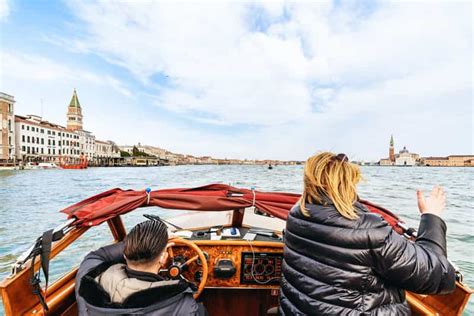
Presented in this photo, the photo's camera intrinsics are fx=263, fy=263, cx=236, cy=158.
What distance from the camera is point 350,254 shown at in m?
1.13

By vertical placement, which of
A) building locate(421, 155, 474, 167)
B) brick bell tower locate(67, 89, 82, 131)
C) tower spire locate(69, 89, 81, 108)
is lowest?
building locate(421, 155, 474, 167)

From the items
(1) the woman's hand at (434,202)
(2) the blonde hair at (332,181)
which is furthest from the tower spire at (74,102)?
(1) the woman's hand at (434,202)

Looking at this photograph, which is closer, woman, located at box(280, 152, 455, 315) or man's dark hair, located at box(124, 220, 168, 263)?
woman, located at box(280, 152, 455, 315)

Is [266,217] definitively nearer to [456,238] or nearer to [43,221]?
[456,238]

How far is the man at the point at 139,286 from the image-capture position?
1.12m

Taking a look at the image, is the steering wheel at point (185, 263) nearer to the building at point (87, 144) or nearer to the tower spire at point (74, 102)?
the building at point (87, 144)

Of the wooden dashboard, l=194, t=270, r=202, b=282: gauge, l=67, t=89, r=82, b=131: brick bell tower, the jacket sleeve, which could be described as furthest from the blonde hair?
l=67, t=89, r=82, b=131: brick bell tower

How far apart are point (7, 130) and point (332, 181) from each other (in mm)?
55659

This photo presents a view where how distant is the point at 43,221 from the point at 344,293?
37.3 ft

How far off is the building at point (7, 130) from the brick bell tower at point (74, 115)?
1257 inches

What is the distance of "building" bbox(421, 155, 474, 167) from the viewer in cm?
10074

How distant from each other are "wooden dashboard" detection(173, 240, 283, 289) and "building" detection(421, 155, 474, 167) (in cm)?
12688

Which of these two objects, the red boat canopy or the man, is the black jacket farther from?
the red boat canopy

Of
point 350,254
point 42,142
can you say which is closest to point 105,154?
point 42,142
